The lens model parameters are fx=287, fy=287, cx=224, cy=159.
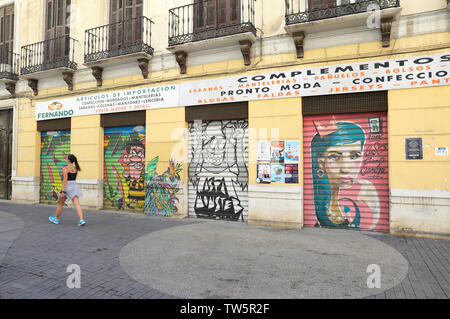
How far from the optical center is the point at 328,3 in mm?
7219

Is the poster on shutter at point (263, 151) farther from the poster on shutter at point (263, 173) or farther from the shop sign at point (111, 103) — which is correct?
the shop sign at point (111, 103)

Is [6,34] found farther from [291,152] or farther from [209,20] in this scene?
[291,152]

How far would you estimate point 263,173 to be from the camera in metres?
7.59

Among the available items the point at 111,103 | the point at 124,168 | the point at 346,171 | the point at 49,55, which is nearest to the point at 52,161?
the point at 124,168

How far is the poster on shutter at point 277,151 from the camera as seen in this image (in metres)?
7.43

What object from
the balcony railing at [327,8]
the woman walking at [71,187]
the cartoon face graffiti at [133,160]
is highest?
the balcony railing at [327,8]

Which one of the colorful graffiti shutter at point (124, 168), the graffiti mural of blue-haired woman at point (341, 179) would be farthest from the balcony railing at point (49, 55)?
the graffiti mural of blue-haired woman at point (341, 179)

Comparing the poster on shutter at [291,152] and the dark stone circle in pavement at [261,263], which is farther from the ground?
the poster on shutter at [291,152]

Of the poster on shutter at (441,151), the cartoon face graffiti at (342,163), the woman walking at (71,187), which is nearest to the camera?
the poster on shutter at (441,151)

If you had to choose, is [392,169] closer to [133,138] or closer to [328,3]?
[328,3]

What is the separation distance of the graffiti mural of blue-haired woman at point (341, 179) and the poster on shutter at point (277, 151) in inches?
30.6

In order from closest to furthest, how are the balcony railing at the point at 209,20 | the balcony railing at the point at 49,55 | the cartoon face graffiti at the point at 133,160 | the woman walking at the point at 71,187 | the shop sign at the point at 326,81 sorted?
1. the shop sign at the point at 326,81
2. the woman walking at the point at 71,187
3. the balcony railing at the point at 209,20
4. the cartoon face graffiti at the point at 133,160
5. the balcony railing at the point at 49,55

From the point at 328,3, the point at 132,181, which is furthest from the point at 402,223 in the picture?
the point at 132,181

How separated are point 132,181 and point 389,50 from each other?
814cm
